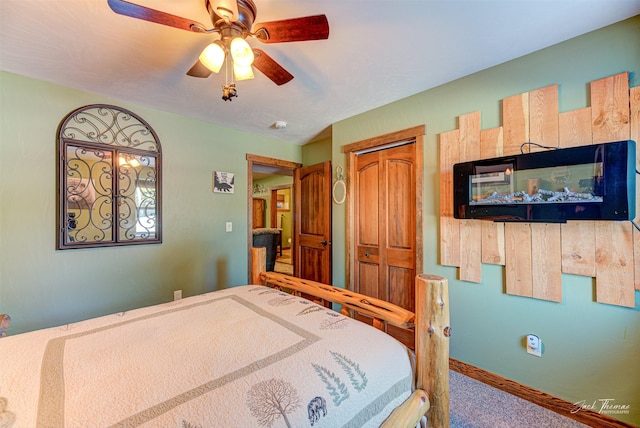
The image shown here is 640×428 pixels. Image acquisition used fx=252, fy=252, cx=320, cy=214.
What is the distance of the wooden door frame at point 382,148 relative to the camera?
2.31 m

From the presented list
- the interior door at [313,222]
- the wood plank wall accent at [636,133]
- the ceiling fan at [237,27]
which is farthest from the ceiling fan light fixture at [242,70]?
the wood plank wall accent at [636,133]

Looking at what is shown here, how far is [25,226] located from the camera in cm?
204

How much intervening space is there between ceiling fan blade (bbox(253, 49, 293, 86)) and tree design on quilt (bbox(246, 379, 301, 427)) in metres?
Answer: 1.58

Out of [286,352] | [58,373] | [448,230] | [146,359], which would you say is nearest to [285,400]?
[286,352]

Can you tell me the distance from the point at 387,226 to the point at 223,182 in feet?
6.70

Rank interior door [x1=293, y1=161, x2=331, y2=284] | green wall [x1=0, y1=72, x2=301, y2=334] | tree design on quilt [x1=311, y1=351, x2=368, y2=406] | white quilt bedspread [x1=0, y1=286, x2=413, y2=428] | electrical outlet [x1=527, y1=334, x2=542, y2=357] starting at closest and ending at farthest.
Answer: white quilt bedspread [x1=0, y1=286, x2=413, y2=428] < tree design on quilt [x1=311, y1=351, x2=368, y2=406] < electrical outlet [x1=527, y1=334, x2=542, y2=357] < green wall [x1=0, y1=72, x2=301, y2=334] < interior door [x1=293, y1=161, x2=331, y2=284]

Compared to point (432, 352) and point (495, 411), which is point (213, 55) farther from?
point (495, 411)

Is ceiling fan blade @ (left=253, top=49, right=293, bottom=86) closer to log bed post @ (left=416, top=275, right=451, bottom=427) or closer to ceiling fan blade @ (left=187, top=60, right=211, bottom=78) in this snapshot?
ceiling fan blade @ (left=187, top=60, right=211, bottom=78)

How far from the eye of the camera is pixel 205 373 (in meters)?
0.85

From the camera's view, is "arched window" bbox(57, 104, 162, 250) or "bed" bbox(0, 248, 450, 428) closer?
"bed" bbox(0, 248, 450, 428)

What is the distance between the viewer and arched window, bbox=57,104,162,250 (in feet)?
7.19

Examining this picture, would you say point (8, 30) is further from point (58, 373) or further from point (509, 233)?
point (509, 233)

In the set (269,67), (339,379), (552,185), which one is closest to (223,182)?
(269,67)

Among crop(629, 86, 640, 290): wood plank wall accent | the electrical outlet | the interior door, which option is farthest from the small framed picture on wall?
crop(629, 86, 640, 290): wood plank wall accent
